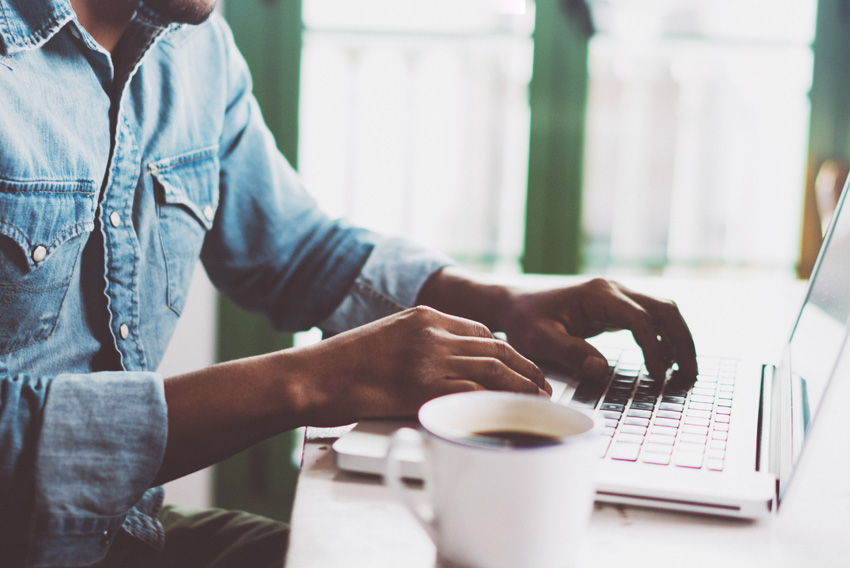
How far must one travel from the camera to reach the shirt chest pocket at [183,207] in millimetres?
818

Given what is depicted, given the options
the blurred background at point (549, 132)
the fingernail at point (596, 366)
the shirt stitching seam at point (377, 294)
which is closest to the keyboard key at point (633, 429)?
the fingernail at point (596, 366)

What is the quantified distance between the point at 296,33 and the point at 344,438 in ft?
4.75

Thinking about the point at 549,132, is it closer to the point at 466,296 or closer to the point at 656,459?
the point at 466,296

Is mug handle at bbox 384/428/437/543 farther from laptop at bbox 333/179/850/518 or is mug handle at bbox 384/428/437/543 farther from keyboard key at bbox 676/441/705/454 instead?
keyboard key at bbox 676/441/705/454

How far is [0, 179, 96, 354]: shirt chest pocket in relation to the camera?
64cm

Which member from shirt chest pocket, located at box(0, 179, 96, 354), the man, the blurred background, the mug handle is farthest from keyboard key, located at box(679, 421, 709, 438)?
the blurred background

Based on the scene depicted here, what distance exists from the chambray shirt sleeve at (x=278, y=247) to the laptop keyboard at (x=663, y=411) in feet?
1.01

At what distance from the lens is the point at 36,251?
2.17ft

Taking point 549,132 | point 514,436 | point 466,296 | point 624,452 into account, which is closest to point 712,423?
point 624,452

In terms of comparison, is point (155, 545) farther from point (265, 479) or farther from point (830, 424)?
point (265, 479)

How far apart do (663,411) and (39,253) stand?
0.55m

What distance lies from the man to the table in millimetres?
82

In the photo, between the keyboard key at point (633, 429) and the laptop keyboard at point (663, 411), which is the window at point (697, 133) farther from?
the keyboard key at point (633, 429)

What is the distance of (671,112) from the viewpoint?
207cm
